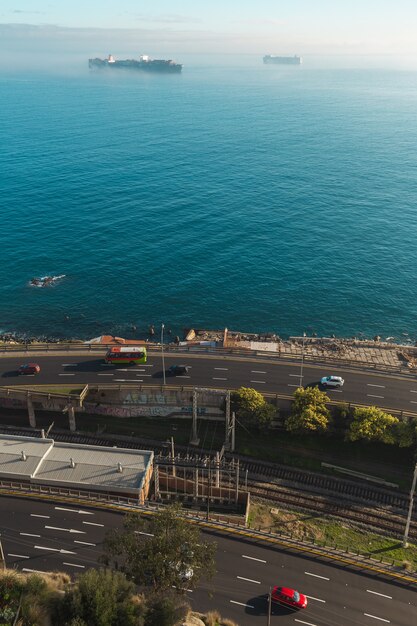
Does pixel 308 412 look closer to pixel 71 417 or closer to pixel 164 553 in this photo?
pixel 164 553

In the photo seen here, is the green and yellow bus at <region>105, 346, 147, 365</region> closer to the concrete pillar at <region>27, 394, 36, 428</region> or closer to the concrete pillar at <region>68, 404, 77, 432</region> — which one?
the concrete pillar at <region>68, 404, 77, 432</region>

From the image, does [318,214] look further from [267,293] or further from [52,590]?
[52,590]

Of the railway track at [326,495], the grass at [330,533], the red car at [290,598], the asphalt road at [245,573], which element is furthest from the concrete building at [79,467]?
the red car at [290,598]

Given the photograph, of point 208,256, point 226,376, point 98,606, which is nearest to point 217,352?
point 226,376

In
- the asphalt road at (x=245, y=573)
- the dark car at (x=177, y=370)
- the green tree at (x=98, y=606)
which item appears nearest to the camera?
the green tree at (x=98, y=606)

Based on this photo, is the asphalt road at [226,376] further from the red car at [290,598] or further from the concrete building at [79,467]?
the red car at [290,598]
